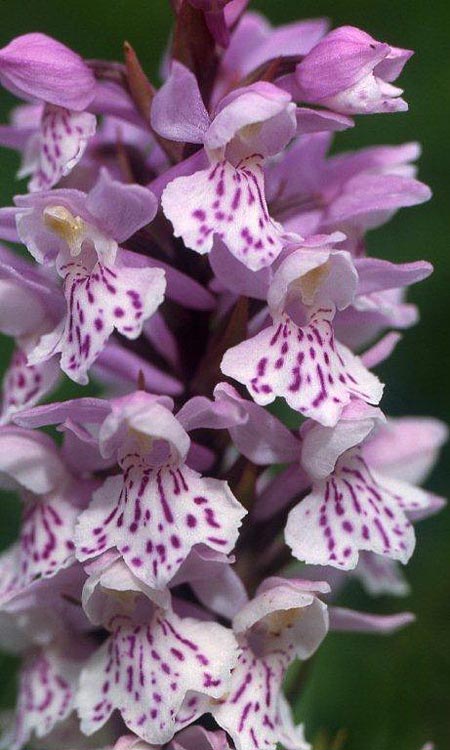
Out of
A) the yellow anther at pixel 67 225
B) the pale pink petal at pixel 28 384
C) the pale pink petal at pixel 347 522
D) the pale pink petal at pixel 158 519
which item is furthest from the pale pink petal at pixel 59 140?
the pale pink petal at pixel 347 522

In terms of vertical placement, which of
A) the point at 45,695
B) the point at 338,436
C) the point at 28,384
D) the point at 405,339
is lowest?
the point at 405,339

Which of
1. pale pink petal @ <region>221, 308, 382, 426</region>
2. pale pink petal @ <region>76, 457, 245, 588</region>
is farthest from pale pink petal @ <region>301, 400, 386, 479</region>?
pale pink petal @ <region>76, 457, 245, 588</region>

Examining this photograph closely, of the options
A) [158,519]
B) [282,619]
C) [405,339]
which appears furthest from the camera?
[405,339]

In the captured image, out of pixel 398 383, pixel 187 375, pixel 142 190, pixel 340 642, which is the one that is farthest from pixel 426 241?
pixel 142 190

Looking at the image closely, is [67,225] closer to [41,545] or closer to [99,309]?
[99,309]

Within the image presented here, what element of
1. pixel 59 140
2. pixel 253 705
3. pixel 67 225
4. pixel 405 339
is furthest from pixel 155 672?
pixel 405 339

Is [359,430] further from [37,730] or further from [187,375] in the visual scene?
[37,730]

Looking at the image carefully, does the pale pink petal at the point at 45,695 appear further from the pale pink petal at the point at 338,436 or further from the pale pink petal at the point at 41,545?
the pale pink petal at the point at 338,436

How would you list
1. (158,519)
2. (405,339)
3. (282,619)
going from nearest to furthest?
1. (158,519)
2. (282,619)
3. (405,339)
